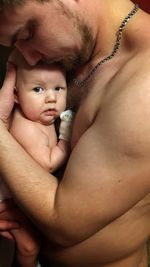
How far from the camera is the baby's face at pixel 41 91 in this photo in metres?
1.10

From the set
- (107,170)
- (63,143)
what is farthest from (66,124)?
(107,170)

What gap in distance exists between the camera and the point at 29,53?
1080 millimetres

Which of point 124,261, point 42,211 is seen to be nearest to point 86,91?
point 42,211

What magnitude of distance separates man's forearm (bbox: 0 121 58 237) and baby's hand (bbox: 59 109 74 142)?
0.58 feet

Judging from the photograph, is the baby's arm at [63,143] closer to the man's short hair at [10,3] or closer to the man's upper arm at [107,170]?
the man's upper arm at [107,170]

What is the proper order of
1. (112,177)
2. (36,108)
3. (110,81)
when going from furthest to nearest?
1. (36,108)
2. (110,81)
3. (112,177)

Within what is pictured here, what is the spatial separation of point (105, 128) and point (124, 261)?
44 centimetres

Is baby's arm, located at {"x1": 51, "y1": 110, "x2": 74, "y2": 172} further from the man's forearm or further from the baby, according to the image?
the man's forearm

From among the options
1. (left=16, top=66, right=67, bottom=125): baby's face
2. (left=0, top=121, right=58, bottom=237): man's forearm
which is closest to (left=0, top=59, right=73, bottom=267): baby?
(left=16, top=66, right=67, bottom=125): baby's face

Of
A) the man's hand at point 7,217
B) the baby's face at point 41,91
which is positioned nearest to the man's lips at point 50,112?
the baby's face at point 41,91

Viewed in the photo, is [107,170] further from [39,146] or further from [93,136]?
[39,146]

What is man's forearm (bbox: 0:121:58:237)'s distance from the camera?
0.97 meters

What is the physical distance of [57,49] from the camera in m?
1.07

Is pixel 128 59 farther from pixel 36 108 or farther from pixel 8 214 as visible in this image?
pixel 8 214
